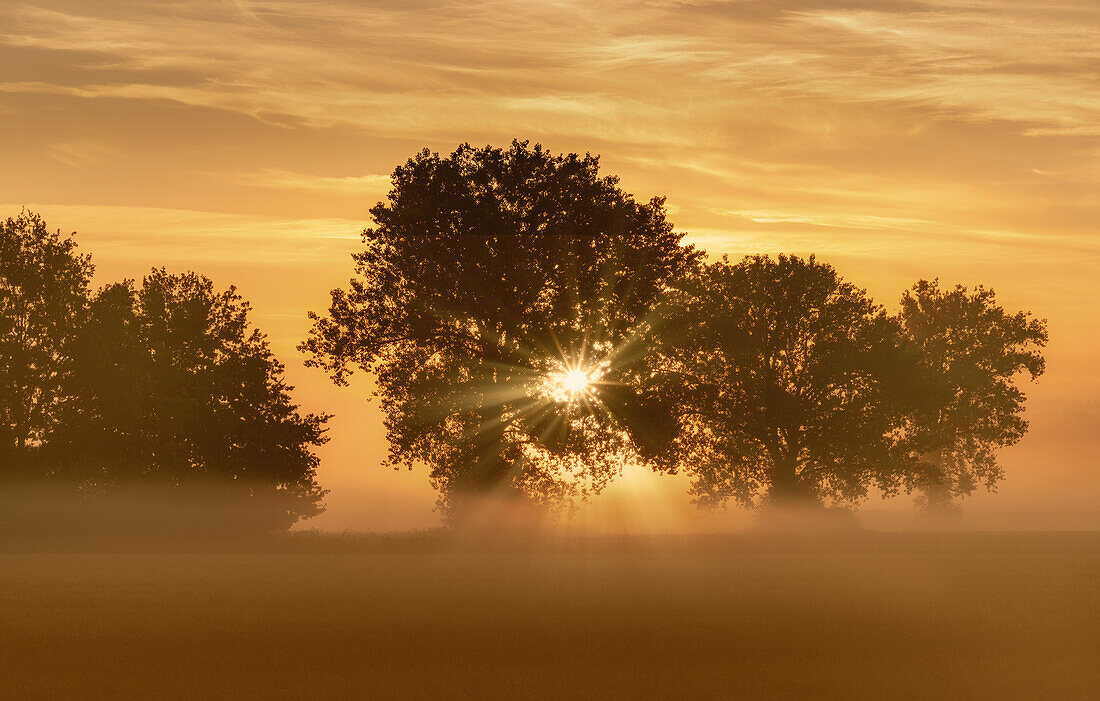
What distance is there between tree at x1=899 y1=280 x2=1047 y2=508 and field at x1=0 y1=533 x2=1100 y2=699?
2567 centimetres

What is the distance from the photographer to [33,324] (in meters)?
62.0

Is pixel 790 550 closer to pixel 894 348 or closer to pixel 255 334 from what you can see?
pixel 894 348

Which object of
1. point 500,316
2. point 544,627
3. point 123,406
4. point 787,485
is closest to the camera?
point 544,627

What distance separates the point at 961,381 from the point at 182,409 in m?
47.4

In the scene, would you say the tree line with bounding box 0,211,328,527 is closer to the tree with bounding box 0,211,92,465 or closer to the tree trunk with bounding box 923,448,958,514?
the tree with bounding box 0,211,92,465

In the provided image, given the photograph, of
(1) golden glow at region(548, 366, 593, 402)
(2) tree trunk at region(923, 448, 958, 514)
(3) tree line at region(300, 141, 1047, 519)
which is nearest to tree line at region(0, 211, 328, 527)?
(3) tree line at region(300, 141, 1047, 519)

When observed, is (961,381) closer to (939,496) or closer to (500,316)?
(939,496)

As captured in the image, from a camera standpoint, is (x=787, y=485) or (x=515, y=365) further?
(x=787, y=485)

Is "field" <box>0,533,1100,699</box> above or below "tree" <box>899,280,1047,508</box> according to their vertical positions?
below

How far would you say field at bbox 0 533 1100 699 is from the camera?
1916cm

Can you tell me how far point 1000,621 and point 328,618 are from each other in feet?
50.0

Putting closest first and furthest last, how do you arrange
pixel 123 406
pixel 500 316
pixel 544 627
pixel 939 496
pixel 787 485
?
pixel 544 627, pixel 500 316, pixel 123 406, pixel 787 485, pixel 939 496

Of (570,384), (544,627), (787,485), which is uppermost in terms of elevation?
(570,384)

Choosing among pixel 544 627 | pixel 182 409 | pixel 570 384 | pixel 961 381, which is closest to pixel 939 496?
pixel 961 381
